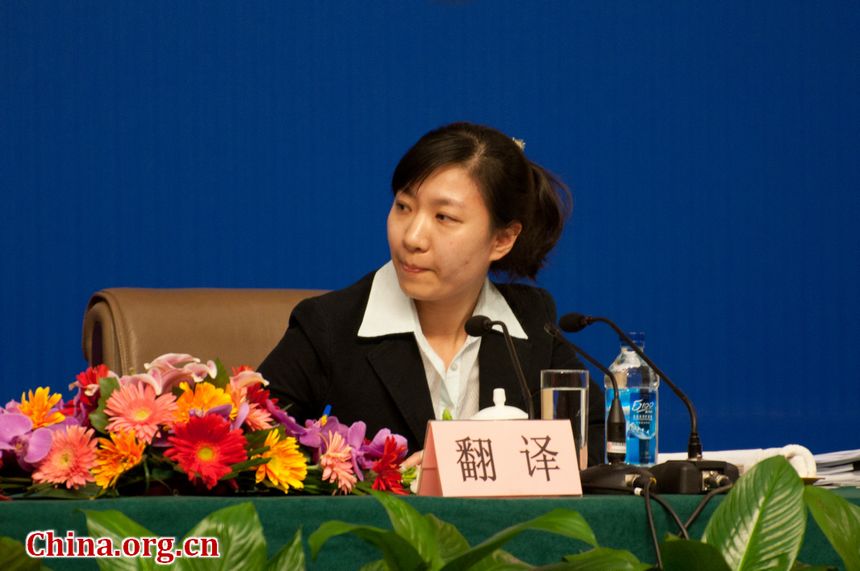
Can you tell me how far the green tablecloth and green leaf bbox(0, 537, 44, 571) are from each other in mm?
312

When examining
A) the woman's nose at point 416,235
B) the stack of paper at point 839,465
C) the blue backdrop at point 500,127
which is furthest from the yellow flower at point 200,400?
the blue backdrop at point 500,127

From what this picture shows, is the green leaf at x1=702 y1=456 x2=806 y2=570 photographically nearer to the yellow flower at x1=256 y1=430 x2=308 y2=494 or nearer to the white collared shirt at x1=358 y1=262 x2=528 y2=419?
the yellow flower at x1=256 y1=430 x2=308 y2=494

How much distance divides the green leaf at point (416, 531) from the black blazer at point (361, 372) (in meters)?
1.20

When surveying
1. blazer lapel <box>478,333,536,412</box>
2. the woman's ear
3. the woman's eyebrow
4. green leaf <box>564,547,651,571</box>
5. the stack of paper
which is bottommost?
the stack of paper

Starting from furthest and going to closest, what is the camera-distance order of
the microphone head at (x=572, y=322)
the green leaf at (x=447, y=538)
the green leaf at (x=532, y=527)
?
the microphone head at (x=572, y=322) → the green leaf at (x=447, y=538) → the green leaf at (x=532, y=527)

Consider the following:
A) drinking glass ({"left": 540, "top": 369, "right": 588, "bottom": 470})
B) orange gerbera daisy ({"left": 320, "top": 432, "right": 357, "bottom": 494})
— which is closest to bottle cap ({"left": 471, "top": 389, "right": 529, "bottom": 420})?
drinking glass ({"left": 540, "top": 369, "right": 588, "bottom": 470})

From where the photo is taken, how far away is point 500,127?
3080mm

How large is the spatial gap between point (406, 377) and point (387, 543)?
130 centimetres

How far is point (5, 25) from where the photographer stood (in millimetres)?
2842

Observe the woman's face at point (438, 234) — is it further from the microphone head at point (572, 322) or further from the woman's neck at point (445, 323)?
the microphone head at point (572, 322)

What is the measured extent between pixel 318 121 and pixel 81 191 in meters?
0.59

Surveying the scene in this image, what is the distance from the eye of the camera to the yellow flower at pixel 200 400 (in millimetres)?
1116

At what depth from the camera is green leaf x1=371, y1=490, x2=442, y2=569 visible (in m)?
0.66

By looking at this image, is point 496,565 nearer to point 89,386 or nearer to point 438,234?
point 89,386
